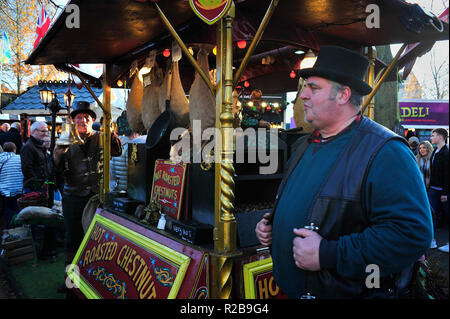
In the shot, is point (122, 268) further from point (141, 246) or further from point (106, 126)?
point (106, 126)

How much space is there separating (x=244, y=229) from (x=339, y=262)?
1.50 meters

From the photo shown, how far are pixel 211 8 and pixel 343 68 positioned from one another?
1199mm

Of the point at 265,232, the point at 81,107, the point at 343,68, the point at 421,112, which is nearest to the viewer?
the point at 343,68

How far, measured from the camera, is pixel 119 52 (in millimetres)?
4637

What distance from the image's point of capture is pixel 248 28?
2740 mm

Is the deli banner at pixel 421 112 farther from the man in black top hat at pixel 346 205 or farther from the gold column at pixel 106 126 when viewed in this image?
the man in black top hat at pixel 346 205

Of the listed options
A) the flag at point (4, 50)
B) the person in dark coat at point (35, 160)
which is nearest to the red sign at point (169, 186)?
the person in dark coat at point (35, 160)

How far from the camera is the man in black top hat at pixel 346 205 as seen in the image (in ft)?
4.65

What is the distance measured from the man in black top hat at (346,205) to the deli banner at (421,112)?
51.6 feet

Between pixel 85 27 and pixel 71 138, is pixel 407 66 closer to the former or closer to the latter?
pixel 85 27

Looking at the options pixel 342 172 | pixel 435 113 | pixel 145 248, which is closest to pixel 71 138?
pixel 145 248

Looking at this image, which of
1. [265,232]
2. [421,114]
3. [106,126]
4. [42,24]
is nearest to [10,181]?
[106,126]

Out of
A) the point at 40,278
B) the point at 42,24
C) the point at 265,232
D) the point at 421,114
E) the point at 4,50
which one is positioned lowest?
the point at 40,278

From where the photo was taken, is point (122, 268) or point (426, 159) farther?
point (426, 159)
